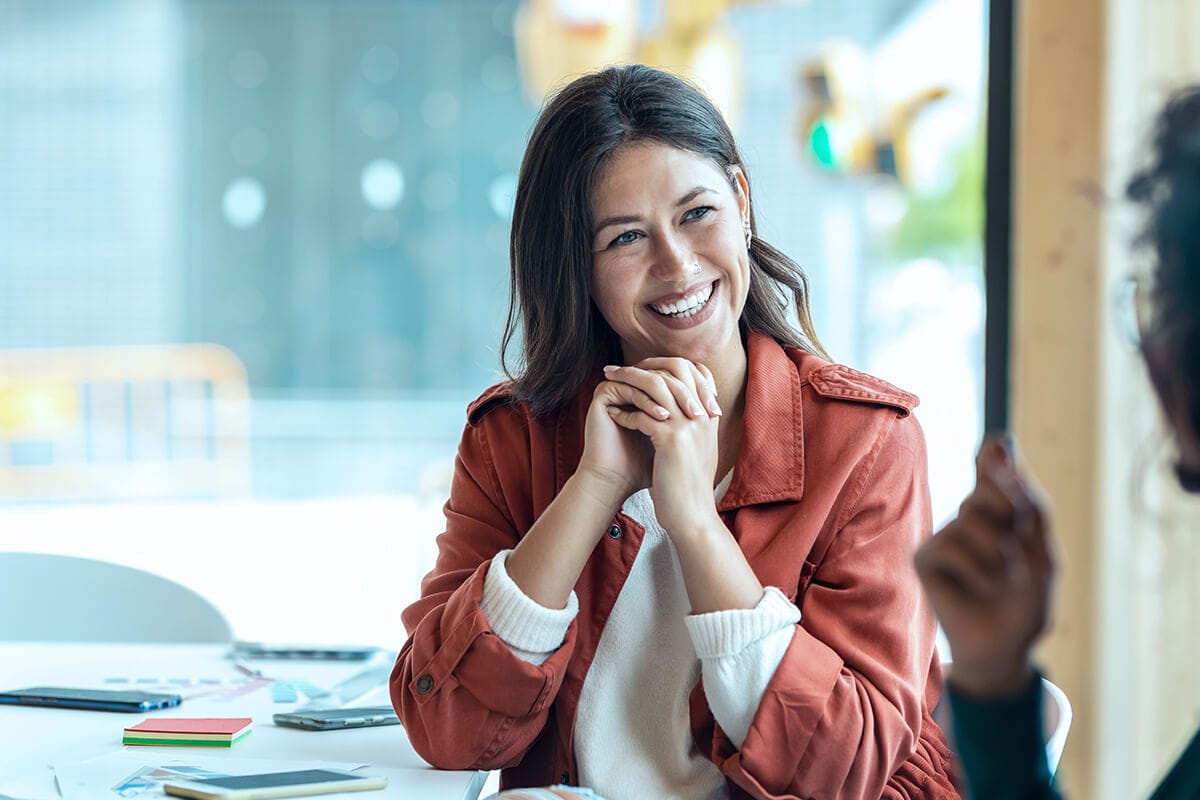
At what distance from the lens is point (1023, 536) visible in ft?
2.50

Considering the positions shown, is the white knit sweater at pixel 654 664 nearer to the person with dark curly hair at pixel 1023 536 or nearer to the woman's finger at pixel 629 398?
the woman's finger at pixel 629 398

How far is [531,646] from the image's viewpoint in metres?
1.33

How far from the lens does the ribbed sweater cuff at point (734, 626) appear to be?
1.27 m

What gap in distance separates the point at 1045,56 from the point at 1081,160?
0.88 ft

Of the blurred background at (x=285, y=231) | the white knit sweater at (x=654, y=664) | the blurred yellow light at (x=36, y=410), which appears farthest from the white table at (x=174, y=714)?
the blurred yellow light at (x=36, y=410)

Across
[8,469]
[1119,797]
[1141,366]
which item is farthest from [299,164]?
[1141,366]

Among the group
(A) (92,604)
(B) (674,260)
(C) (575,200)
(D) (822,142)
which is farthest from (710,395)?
(D) (822,142)

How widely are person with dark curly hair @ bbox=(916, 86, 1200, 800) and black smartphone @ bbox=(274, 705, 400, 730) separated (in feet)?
2.62

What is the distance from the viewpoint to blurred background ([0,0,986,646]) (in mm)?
6527

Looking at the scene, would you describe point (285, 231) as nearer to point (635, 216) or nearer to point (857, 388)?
point (635, 216)

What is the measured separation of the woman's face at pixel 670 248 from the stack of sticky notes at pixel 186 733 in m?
0.61

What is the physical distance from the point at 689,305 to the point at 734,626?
389 millimetres

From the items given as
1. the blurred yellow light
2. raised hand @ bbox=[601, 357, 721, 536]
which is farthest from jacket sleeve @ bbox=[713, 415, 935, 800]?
the blurred yellow light

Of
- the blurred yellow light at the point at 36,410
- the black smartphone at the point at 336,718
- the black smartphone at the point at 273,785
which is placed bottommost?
the black smartphone at the point at 336,718
